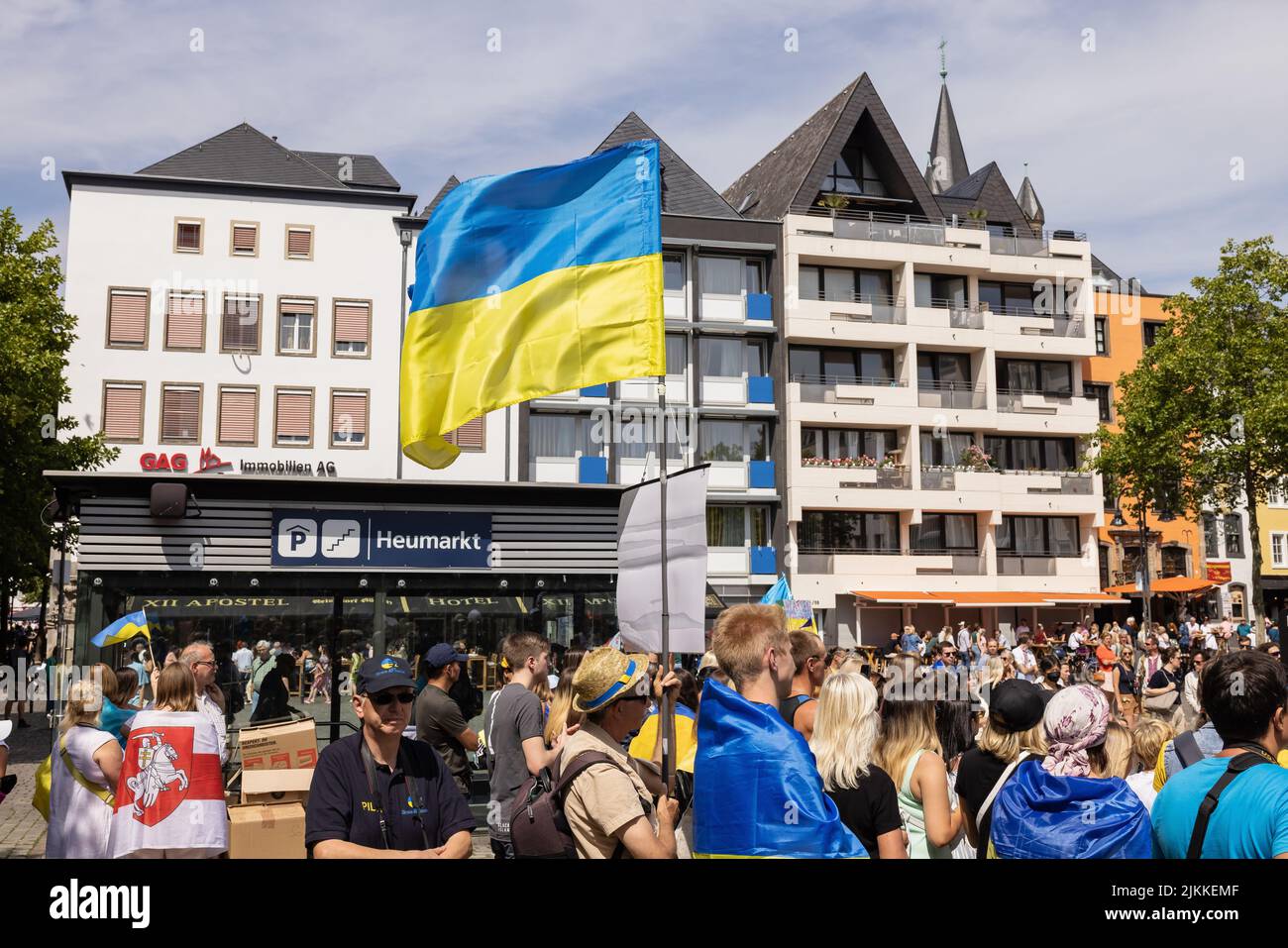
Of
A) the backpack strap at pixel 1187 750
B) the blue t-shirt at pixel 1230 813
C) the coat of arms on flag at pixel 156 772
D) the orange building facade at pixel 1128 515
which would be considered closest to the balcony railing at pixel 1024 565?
the orange building facade at pixel 1128 515

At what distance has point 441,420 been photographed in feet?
25.1

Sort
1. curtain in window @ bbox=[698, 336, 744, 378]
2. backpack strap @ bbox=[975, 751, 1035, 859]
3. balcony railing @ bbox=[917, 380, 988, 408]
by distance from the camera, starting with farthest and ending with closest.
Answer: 1. balcony railing @ bbox=[917, 380, 988, 408]
2. curtain in window @ bbox=[698, 336, 744, 378]
3. backpack strap @ bbox=[975, 751, 1035, 859]

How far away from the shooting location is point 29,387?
88.4 ft

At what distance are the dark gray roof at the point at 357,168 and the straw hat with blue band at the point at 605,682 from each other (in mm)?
40605

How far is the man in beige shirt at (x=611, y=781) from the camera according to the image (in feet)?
13.0

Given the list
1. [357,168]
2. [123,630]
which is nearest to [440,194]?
[357,168]

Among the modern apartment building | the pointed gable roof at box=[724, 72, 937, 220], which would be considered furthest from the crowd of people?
the pointed gable roof at box=[724, 72, 937, 220]

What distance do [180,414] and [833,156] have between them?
2576 cm

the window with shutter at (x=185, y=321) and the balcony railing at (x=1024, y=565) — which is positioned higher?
the window with shutter at (x=185, y=321)

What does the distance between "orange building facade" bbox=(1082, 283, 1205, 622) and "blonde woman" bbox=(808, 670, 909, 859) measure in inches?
1877

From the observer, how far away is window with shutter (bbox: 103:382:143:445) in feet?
128

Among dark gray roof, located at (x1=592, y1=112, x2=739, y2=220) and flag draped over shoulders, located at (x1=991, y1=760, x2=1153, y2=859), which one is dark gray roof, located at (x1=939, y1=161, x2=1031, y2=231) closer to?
dark gray roof, located at (x1=592, y1=112, x2=739, y2=220)

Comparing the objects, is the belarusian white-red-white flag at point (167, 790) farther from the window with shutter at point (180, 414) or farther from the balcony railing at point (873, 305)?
the balcony railing at point (873, 305)

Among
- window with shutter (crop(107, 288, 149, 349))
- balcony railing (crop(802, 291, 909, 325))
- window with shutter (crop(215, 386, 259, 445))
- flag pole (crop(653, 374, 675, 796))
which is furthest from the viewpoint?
balcony railing (crop(802, 291, 909, 325))
